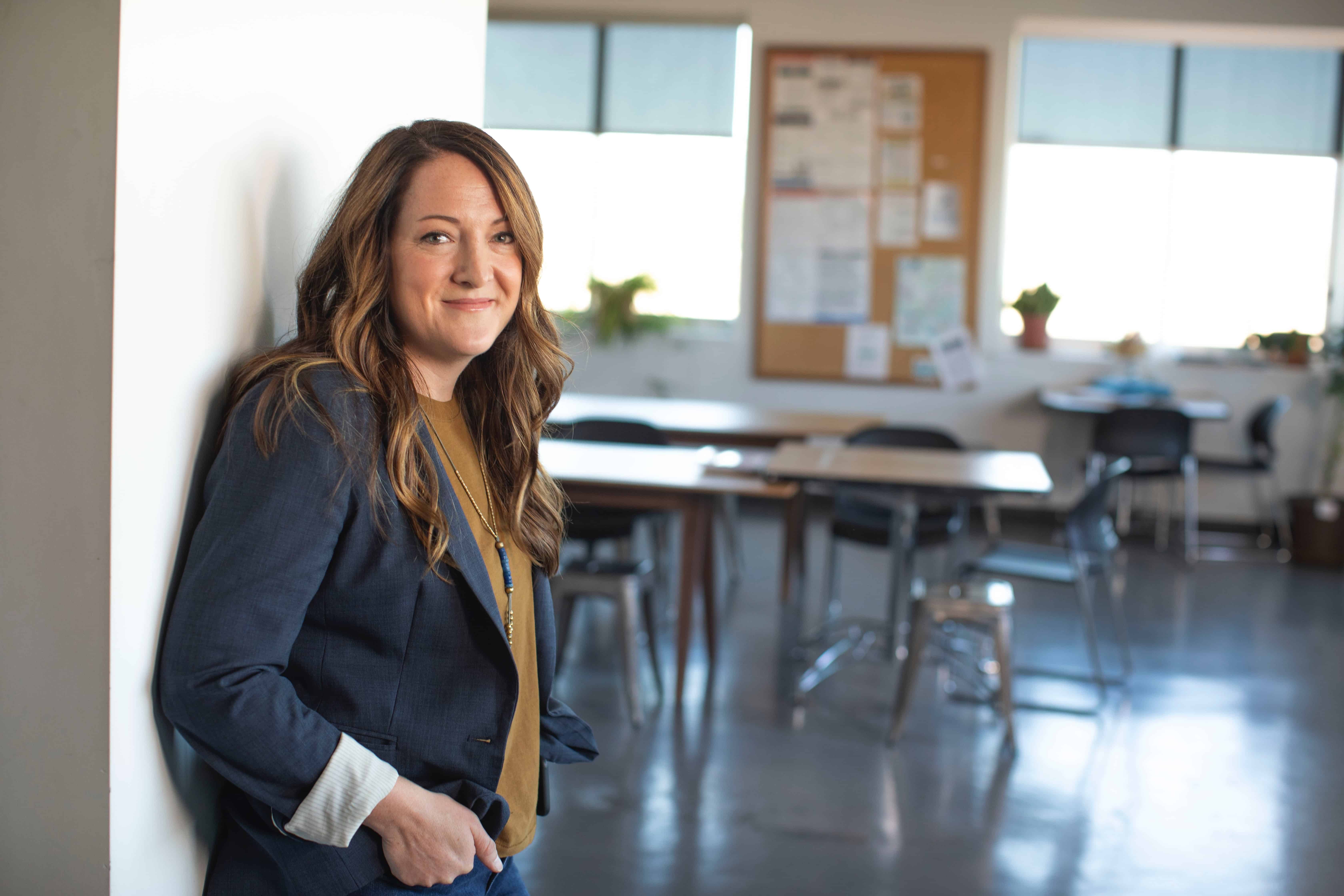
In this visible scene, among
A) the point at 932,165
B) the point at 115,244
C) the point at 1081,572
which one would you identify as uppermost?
the point at 932,165

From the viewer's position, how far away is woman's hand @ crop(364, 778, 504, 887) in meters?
1.07

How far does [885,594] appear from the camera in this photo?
204 inches


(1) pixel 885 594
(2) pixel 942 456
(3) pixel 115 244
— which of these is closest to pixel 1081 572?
(2) pixel 942 456

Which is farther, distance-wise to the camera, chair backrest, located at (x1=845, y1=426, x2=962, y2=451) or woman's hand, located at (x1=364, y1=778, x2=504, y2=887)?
chair backrest, located at (x1=845, y1=426, x2=962, y2=451)

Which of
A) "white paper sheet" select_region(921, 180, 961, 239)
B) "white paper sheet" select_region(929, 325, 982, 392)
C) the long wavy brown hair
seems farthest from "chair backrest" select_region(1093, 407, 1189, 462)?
the long wavy brown hair

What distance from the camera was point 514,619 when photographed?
50.1 inches

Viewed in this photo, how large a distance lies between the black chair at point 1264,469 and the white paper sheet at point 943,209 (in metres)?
2.03

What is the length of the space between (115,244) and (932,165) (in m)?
6.66

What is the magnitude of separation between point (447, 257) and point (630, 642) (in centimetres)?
238

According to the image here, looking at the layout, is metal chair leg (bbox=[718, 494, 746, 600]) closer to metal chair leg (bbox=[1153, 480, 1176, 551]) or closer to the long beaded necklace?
metal chair leg (bbox=[1153, 480, 1176, 551])

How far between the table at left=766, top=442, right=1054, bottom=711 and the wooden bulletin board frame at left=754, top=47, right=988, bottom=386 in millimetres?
2702

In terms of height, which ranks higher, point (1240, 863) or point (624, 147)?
point (624, 147)

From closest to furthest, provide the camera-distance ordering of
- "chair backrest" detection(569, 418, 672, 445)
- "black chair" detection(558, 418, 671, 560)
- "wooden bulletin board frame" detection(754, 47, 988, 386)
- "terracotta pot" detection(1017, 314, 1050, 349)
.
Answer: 1. "black chair" detection(558, 418, 671, 560)
2. "chair backrest" detection(569, 418, 672, 445)
3. "wooden bulletin board frame" detection(754, 47, 988, 386)
4. "terracotta pot" detection(1017, 314, 1050, 349)

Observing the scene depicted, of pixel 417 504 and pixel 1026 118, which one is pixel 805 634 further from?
pixel 1026 118
